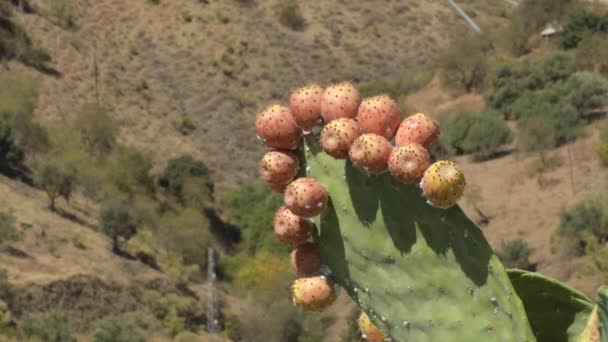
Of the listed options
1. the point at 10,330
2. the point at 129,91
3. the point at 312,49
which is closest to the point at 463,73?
the point at 312,49

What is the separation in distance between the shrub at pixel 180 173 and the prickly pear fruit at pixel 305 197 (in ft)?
118

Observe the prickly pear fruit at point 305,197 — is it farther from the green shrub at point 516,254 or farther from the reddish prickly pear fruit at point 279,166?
the green shrub at point 516,254

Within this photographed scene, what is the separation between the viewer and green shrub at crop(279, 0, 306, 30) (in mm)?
53281

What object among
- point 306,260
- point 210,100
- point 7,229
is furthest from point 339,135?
point 210,100

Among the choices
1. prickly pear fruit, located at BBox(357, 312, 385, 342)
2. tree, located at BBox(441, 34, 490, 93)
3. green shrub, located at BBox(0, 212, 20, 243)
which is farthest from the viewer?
tree, located at BBox(441, 34, 490, 93)

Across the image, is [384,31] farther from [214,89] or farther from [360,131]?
[360,131]

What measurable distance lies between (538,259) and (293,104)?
2621cm

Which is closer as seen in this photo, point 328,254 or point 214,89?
point 328,254

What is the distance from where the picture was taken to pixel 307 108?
11.4 feet

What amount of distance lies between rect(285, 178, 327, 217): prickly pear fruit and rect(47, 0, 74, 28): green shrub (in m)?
44.3

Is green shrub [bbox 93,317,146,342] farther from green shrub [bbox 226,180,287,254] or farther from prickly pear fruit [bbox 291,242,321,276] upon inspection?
prickly pear fruit [bbox 291,242,321,276]

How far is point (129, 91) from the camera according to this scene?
46.0m

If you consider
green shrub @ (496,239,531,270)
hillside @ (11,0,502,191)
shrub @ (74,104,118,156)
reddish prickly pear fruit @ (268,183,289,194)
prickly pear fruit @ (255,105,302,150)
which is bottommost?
hillside @ (11,0,502,191)

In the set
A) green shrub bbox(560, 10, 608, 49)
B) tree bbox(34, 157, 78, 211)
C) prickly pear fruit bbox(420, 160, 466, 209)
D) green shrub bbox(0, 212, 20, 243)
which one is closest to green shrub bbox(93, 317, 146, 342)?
green shrub bbox(0, 212, 20, 243)
